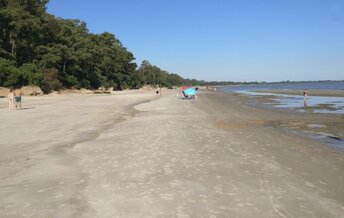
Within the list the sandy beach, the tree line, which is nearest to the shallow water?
the sandy beach

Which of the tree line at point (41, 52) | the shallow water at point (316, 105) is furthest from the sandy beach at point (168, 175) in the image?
the tree line at point (41, 52)

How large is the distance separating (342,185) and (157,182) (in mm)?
3786

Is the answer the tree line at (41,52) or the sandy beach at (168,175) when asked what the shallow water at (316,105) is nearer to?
the sandy beach at (168,175)

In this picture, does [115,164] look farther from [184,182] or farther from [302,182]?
[302,182]

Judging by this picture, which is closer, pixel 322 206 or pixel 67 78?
pixel 322 206

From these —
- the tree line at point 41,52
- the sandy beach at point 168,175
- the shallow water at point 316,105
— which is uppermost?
the tree line at point 41,52

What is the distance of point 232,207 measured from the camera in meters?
6.45

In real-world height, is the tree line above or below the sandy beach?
above

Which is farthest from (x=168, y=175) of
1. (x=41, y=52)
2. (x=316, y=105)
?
(x=41, y=52)

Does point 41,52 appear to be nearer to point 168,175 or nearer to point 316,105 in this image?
point 316,105

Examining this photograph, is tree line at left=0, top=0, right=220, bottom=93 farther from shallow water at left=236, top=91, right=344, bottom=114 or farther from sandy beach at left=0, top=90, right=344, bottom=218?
sandy beach at left=0, top=90, right=344, bottom=218

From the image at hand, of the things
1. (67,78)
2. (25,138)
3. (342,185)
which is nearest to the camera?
(342,185)

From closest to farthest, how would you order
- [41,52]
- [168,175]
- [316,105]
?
[168,175]
[316,105]
[41,52]

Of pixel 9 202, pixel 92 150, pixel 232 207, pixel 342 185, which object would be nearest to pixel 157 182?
pixel 232 207
